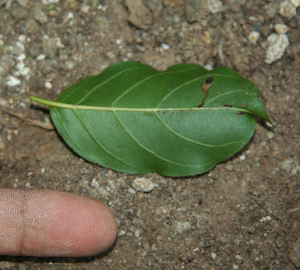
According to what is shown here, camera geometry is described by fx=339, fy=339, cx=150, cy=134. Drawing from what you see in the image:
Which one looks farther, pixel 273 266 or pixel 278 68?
pixel 278 68

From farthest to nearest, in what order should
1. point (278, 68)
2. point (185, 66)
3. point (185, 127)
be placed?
1. point (278, 68)
2. point (185, 66)
3. point (185, 127)

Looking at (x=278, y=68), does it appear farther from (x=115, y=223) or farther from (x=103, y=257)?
(x=103, y=257)

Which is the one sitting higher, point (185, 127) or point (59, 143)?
point (185, 127)

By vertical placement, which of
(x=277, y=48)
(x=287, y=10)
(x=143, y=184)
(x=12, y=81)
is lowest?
(x=143, y=184)

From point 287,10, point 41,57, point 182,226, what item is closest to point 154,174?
point 182,226

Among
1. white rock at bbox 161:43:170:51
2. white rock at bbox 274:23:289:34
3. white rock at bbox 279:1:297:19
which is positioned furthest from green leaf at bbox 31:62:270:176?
white rock at bbox 279:1:297:19

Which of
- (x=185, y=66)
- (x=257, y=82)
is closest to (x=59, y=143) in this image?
(x=185, y=66)

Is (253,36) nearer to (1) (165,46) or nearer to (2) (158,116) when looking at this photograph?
(1) (165,46)

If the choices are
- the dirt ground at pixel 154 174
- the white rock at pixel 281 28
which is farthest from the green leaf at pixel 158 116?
the white rock at pixel 281 28
